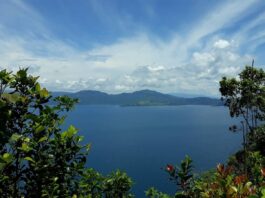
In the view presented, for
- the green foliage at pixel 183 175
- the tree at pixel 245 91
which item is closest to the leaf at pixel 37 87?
the green foliage at pixel 183 175

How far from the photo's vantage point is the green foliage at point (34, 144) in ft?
14.6

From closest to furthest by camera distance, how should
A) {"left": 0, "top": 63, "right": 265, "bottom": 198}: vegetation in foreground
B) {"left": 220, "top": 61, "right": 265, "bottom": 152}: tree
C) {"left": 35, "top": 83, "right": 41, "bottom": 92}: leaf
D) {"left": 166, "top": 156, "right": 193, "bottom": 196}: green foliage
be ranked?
{"left": 0, "top": 63, "right": 265, "bottom": 198}: vegetation in foreground < {"left": 35, "top": 83, "right": 41, "bottom": 92}: leaf < {"left": 166, "top": 156, "right": 193, "bottom": 196}: green foliage < {"left": 220, "top": 61, "right": 265, "bottom": 152}: tree

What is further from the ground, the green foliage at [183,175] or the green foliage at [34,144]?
the green foliage at [34,144]

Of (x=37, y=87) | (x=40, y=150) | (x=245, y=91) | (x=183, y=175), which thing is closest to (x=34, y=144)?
(x=40, y=150)

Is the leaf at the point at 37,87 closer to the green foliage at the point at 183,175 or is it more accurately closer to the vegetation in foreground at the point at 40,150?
the vegetation in foreground at the point at 40,150

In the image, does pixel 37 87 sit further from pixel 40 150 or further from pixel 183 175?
pixel 183 175

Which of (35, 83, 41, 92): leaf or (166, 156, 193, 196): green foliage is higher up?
(35, 83, 41, 92): leaf

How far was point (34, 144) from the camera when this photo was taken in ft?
15.5

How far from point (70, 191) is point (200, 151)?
130061 mm

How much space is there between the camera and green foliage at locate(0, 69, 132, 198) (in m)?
4.44

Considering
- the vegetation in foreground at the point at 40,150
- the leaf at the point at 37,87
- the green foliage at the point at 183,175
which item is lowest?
the green foliage at the point at 183,175

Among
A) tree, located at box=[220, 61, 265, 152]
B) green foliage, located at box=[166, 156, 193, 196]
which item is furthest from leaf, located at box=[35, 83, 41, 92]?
tree, located at box=[220, 61, 265, 152]

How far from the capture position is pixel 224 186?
15.0ft

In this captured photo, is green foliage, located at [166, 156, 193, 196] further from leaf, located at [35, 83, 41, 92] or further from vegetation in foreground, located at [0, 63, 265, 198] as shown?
leaf, located at [35, 83, 41, 92]
